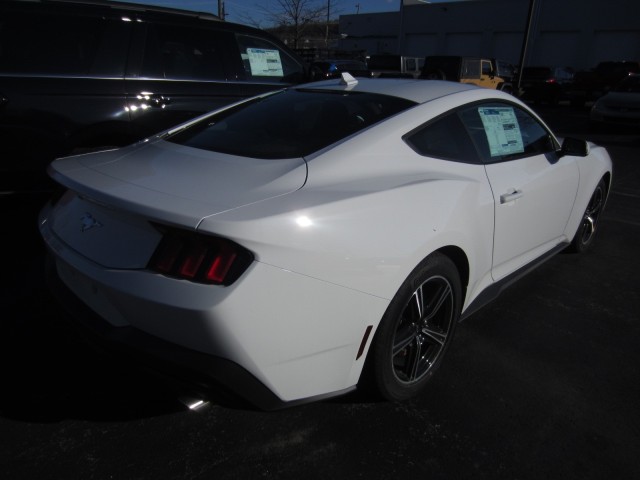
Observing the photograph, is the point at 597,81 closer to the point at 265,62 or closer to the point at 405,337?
the point at 265,62

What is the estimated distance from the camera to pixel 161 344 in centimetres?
175

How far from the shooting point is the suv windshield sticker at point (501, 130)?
2928 mm

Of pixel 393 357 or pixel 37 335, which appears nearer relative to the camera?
pixel 393 357

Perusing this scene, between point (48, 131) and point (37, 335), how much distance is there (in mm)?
1809

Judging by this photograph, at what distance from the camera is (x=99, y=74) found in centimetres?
418

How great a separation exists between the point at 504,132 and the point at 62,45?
3.43 m

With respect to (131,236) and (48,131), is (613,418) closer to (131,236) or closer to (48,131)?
(131,236)

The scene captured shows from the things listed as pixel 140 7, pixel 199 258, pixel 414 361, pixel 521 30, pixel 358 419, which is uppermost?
pixel 140 7

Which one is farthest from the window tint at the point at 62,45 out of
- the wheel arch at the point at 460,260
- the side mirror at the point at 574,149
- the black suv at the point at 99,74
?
the side mirror at the point at 574,149

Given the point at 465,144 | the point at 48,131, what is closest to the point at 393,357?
the point at 465,144

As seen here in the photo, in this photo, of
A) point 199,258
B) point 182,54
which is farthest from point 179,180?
point 182,54

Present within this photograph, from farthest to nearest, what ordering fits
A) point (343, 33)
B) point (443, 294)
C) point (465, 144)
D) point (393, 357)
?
1. point (343, 33)
2. point (465, 144)
3. point (443, 294)
4. point (393, 357)

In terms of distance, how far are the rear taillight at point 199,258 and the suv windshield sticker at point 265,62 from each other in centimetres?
405

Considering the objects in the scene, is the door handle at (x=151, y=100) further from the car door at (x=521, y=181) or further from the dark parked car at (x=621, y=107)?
the dark parked car at (x=621, y=107)
